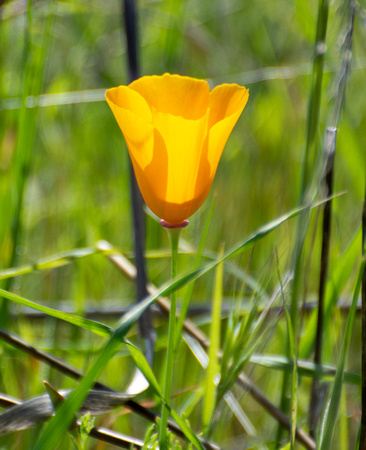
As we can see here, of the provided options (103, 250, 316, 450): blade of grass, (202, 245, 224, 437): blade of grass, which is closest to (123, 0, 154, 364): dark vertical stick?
(103, 250, 316, 450): blade of grass


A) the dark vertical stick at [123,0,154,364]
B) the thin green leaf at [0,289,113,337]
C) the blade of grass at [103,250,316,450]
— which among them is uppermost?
the dark vertical stick at [123,0,154,364]

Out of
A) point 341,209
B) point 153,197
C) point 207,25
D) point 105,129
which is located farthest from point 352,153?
point 207,25

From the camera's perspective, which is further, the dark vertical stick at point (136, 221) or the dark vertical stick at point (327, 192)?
the dark vertical stick at point (136, 221)

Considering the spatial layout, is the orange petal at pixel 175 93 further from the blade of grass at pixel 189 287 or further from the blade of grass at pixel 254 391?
the blade of grass at pixel 254 391

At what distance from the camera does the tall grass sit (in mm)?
505

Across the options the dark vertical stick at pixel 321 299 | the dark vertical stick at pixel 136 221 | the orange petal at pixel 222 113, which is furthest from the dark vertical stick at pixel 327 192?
the dark vertical stick at pixel 136 221

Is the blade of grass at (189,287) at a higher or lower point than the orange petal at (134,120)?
lower

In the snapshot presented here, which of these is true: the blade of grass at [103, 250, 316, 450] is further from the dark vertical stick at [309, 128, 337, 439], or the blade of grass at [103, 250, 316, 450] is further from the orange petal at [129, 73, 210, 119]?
the orange petal at [129, 73, 210, 119]

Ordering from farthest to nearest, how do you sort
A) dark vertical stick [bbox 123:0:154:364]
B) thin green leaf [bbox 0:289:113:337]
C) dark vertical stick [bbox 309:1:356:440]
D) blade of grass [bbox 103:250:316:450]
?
dark vertical stick [bbox 123:0:154:364] < blade of grass [bbox 103:250:316:450] < dark vertical stick [bbox 309:1:356:440] < thin green leaf [bbox 0:289:113:337]

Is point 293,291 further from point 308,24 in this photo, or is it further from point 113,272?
point 113,272

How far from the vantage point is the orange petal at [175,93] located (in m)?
0.46

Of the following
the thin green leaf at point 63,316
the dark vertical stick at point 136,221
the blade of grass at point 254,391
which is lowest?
the blade of grass at point 254,391

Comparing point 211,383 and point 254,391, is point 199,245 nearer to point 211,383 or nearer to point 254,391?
point 211,383

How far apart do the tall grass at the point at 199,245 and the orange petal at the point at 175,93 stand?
0.39 ft
